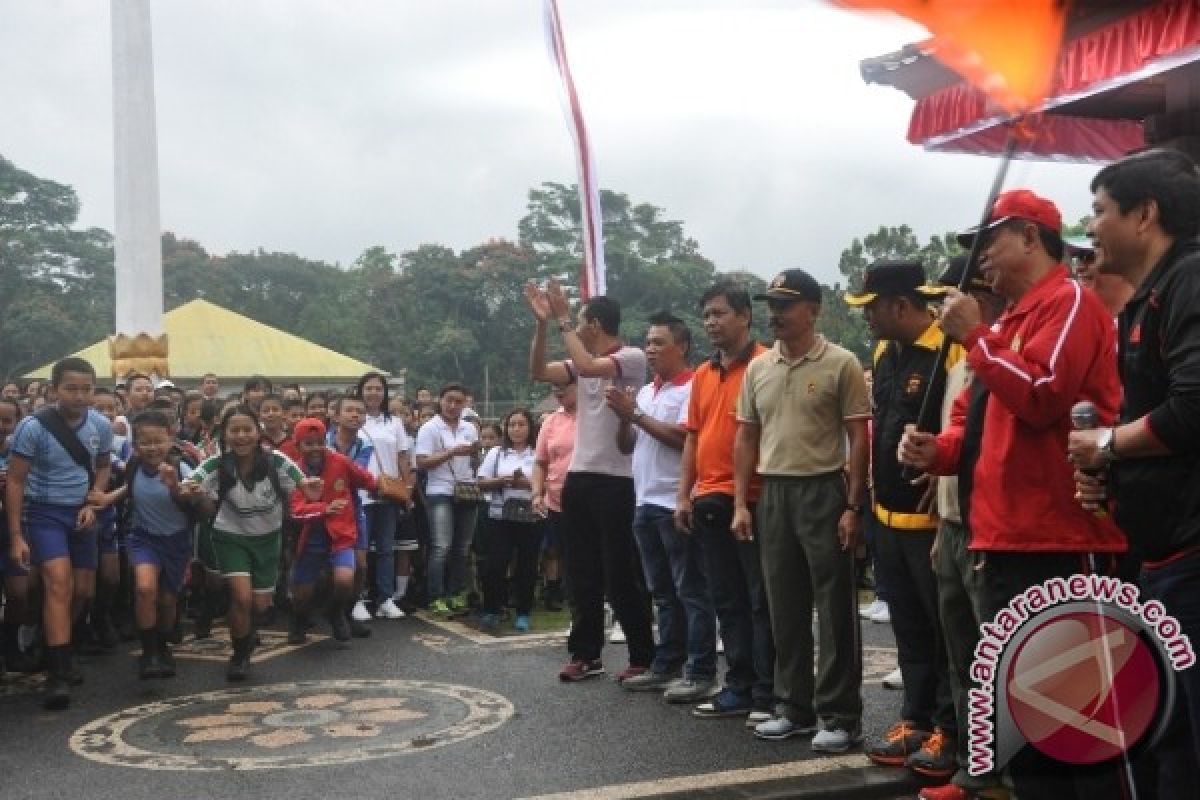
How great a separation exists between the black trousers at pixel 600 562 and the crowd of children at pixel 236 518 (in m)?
1.82

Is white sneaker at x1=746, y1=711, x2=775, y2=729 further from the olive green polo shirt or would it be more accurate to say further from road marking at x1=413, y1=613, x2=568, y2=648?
road marking at x1=413, y1=613, x2=568, y2=648

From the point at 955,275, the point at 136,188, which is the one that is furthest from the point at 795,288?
the point at 136,188

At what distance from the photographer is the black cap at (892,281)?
5.57 m

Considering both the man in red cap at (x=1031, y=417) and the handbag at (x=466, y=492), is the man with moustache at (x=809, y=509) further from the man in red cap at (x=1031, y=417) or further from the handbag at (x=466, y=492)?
the handbag at (x=466, y=492)

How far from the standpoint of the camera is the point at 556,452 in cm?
884

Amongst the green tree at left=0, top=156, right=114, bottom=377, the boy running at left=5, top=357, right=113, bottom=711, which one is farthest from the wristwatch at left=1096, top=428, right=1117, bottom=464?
the green tree at left=0, top=156, right=114, bottom=377

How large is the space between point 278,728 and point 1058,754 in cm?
397

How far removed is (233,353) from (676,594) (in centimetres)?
2199

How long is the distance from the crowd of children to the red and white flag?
1785 mm

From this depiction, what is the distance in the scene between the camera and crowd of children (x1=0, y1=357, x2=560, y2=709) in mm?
7594

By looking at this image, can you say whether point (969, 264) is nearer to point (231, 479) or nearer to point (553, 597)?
point (231, 479)

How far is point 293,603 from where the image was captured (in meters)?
9.09

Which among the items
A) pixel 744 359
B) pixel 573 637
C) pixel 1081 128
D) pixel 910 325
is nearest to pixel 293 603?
pixel 573 637

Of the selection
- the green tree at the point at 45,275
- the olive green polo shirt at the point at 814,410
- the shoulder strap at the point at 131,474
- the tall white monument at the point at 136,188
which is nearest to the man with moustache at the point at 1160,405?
the olive green polo shirt at the point at 814,410
